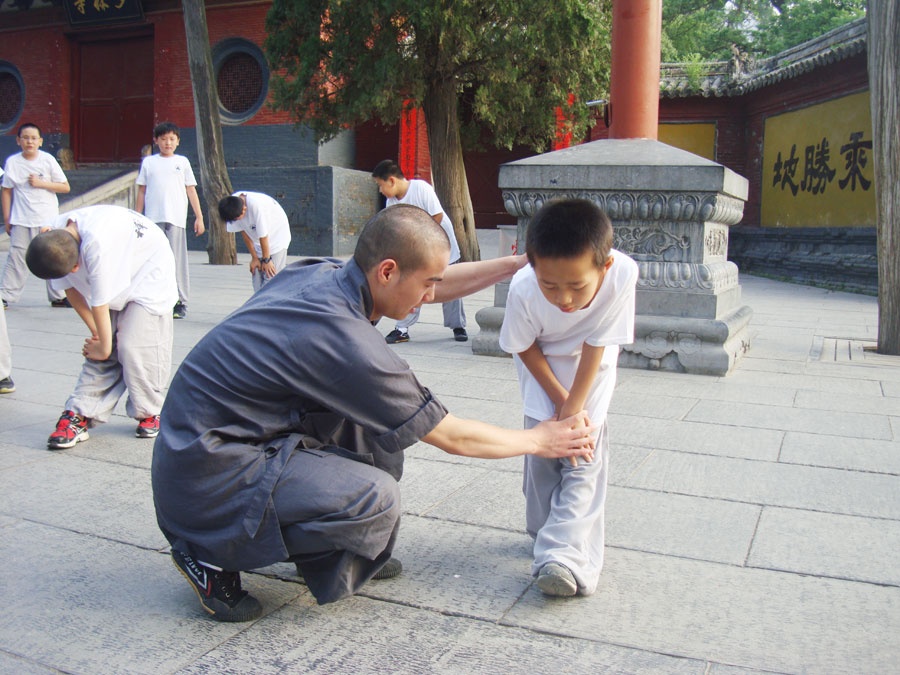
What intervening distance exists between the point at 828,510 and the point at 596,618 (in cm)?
126

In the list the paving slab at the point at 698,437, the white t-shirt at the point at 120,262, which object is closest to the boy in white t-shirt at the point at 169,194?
the white t-shirt at the point at 120,262

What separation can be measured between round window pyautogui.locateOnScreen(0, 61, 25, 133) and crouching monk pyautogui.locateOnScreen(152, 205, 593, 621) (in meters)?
19.6

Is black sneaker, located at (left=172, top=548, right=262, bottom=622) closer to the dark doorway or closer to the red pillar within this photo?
the red pillar

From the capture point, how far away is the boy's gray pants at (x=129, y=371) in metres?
3.71

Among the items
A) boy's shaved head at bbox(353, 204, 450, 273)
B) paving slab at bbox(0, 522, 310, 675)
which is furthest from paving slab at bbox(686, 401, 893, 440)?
paving slab at bbox(0, 522, 310, 675)

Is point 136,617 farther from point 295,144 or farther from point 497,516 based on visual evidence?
point 295,144

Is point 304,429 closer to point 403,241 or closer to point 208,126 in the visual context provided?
point 403,241

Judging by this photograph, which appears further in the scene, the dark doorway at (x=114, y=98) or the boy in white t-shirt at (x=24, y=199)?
the dark doorway at (x=114, y=98)

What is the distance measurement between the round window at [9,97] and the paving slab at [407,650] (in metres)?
19.9

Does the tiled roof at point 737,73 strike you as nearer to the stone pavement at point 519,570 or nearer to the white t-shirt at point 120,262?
the stone pavement at point 519,570

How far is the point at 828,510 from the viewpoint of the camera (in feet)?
9.68

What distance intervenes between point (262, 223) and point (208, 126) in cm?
705

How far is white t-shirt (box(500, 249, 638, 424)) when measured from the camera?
7.49ft

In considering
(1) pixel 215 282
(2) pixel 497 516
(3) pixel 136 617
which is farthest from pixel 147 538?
(1) pixel 215 282
